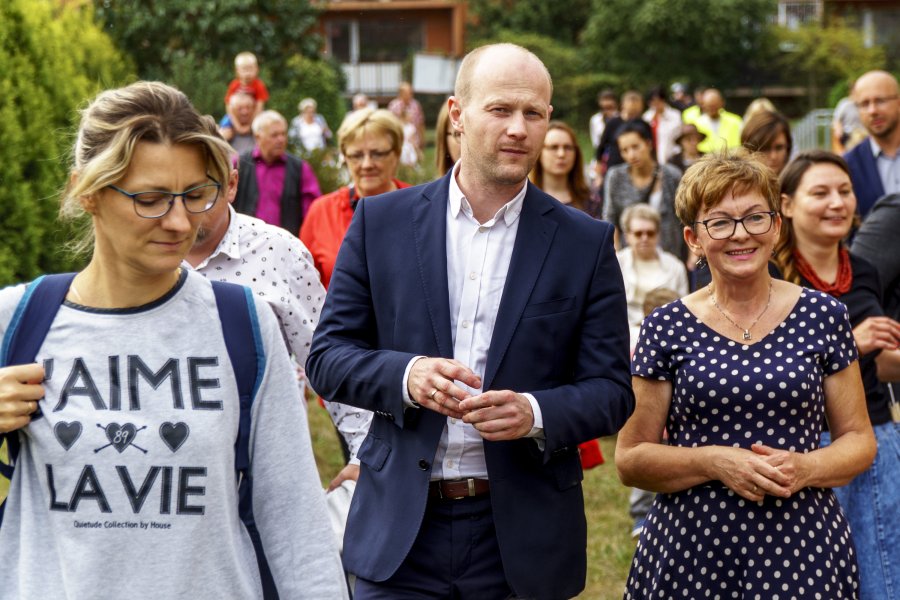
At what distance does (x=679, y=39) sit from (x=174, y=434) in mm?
46867

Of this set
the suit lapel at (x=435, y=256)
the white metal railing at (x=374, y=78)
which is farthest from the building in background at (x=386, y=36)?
the suit lapel at (x=435, y=256)

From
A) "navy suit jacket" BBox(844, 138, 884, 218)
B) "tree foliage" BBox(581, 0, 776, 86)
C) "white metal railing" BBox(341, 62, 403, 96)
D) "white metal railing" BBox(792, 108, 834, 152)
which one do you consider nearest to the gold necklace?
"navy suit jacket" BBox(844, 138, 884, 218)

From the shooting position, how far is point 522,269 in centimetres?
387

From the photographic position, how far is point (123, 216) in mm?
2891

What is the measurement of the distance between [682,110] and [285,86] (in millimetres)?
11335

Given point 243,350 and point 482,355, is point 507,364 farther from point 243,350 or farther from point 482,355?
point 243,350

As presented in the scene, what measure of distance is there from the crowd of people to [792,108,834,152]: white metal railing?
102 feet

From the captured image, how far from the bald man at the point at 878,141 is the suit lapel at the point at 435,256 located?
5.19 metres

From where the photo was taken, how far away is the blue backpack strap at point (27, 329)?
2.85m

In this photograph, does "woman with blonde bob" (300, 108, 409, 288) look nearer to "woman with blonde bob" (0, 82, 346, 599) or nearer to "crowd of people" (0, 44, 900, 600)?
"crowd of people" (0, 44, 900, 600)

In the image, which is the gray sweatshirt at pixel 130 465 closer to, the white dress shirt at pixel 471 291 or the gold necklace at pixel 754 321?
the white dress shirt at pixel 471 291

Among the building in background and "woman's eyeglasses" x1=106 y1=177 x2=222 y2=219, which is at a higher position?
the building in background

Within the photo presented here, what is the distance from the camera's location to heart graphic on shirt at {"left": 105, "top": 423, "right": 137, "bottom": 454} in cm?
281

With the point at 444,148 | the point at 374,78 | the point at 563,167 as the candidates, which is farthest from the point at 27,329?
the point at 374,78
